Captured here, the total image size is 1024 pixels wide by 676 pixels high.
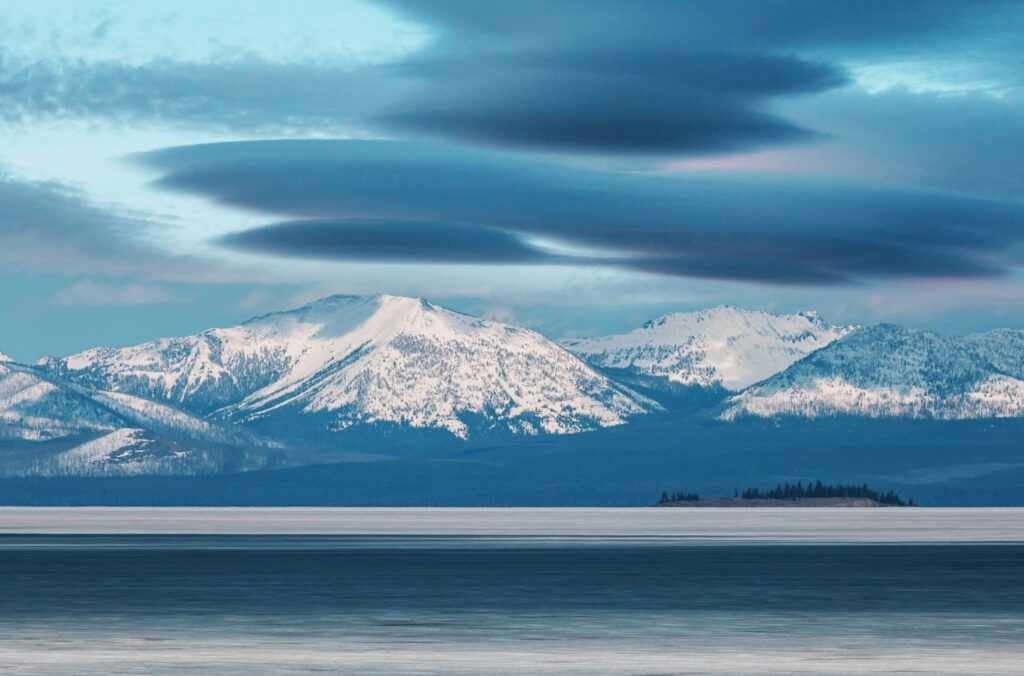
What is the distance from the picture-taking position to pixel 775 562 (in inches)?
4604

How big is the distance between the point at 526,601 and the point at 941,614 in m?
16.5

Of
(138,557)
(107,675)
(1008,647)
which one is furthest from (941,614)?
(138,557)

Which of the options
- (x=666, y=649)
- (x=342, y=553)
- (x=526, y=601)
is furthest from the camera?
(x=342, y=553)

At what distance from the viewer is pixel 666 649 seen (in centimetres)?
5394

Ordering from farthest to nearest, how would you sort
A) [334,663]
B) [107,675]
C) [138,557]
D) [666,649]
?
[138,557] < [666,649] < [334,663] < [107,675]

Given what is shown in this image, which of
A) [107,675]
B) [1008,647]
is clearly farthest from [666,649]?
[107,675]

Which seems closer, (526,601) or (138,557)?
(526,601)

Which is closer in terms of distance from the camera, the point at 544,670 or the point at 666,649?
the point at 544,670

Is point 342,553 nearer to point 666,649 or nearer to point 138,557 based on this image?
point 138,557

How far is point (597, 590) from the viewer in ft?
271

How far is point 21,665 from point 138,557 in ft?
261

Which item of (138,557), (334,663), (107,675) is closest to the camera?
(107,675)

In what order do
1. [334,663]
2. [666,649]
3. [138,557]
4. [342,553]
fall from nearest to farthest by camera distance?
[334,663] < [666,649] < [138,557] < [342,553]

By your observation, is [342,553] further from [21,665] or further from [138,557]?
[21,665]
